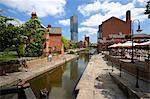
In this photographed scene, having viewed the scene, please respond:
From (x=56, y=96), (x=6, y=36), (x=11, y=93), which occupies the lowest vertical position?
(x=56, y=96)

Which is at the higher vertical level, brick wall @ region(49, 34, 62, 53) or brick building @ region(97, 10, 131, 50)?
brick building @ region(97, 10, 131, 50)

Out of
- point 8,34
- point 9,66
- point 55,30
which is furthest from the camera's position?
point 55,30

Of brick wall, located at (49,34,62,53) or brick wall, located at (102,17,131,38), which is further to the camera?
brick wall, located at (102,17,131,38)

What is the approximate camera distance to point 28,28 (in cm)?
2606

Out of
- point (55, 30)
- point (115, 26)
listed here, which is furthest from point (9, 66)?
point (115, 26)

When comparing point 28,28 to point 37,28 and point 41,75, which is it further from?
point 41,75

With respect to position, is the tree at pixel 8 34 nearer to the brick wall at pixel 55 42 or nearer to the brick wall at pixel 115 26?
the brick wall at pixel 55 42

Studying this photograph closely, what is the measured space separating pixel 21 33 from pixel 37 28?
17.0ft

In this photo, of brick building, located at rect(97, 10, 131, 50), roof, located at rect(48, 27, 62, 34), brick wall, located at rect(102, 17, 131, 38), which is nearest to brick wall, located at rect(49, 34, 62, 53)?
roof, located at rect(48, 27, 62, 34)

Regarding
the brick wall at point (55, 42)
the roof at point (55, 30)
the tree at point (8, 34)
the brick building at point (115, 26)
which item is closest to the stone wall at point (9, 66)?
the tree at point (8, 34)

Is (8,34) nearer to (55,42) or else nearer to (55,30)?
(55,42)

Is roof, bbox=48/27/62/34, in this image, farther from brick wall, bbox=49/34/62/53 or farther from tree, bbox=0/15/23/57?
tree, bbox=0/15/23/57

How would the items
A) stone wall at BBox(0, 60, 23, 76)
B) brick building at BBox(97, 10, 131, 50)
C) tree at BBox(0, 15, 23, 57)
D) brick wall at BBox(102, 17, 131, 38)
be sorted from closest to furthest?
tree at BBox(0, 15, 23, 57)
stone wall at BBox(0, 60, 23, 76)
brick building at BBox(97, 10, 131, 50)
brick wall at BBox(102, 17, 131, 38)

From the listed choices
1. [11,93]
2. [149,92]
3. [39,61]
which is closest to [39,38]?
[39,61]
